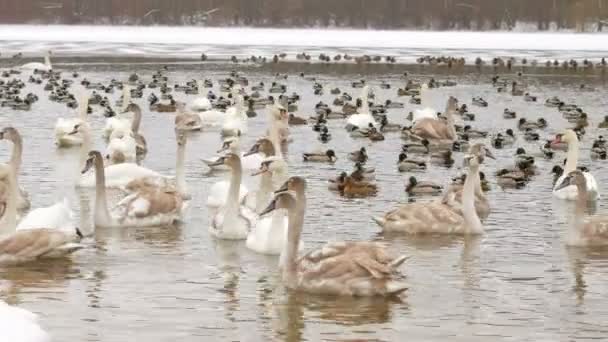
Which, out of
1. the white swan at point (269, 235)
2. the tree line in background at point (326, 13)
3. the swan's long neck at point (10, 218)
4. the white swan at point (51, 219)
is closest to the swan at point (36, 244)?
the white swan at point (51, 219)

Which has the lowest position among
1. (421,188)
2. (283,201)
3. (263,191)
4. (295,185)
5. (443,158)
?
(443,158)

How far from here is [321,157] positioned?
19.8 m

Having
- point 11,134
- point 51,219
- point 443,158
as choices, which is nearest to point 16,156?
point 11,134

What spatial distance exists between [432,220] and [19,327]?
609cm

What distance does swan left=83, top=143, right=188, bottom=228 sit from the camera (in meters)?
13.5

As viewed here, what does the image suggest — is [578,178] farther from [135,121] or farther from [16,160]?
[135,121]

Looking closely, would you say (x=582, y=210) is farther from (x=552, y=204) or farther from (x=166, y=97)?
(x=166, y=97)

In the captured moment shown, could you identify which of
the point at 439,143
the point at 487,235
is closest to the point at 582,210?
the point at 487,235

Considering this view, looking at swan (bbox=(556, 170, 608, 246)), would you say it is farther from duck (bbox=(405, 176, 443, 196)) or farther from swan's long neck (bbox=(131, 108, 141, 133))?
swan's long neck (bbox=(131, 108, 141, 133))

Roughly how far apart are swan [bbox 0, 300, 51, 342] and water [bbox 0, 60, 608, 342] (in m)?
0.50

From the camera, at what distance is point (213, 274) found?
11.5 metres

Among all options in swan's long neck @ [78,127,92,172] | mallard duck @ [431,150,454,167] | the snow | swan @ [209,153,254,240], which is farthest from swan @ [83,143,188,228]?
the snow

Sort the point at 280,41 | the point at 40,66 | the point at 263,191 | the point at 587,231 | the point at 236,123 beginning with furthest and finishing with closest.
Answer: the point at 280,41 < the point at 40,66 < the point at 236,123 < the point at 263,191 < the point at 587,231

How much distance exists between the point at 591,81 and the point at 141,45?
26533 millimetres
